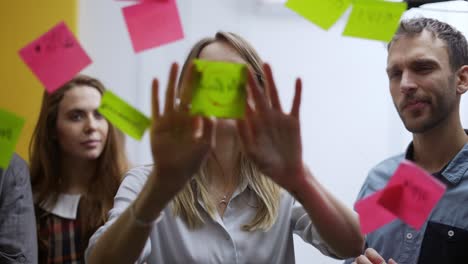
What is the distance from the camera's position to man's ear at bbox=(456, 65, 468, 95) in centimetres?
135

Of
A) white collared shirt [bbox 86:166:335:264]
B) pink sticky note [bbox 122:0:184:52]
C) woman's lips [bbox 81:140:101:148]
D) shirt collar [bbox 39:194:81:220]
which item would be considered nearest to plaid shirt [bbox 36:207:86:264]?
shirt collar [bbox 39:194:81:220]

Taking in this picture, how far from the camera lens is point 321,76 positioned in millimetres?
1983

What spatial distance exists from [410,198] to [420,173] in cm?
5

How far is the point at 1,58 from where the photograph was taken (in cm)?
194

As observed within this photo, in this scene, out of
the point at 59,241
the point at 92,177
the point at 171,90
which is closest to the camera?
the point at 171,90

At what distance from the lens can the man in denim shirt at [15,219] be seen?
1.25 metres

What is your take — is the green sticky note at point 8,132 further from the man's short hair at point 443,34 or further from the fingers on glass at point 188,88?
the man's short hair at point 443,34

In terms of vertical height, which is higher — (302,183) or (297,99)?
(297,99)

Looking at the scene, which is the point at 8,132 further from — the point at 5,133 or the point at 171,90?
the point at 171,90

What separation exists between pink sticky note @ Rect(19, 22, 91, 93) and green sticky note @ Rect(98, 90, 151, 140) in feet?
0.28

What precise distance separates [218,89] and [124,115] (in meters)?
0.14

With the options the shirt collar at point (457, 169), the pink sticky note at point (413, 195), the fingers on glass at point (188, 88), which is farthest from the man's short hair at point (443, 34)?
the fingers on glass at point (188, 88)

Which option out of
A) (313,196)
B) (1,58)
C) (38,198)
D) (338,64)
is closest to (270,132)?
(313,196)

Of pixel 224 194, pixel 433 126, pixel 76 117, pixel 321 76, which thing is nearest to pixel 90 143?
pixel 76 117
